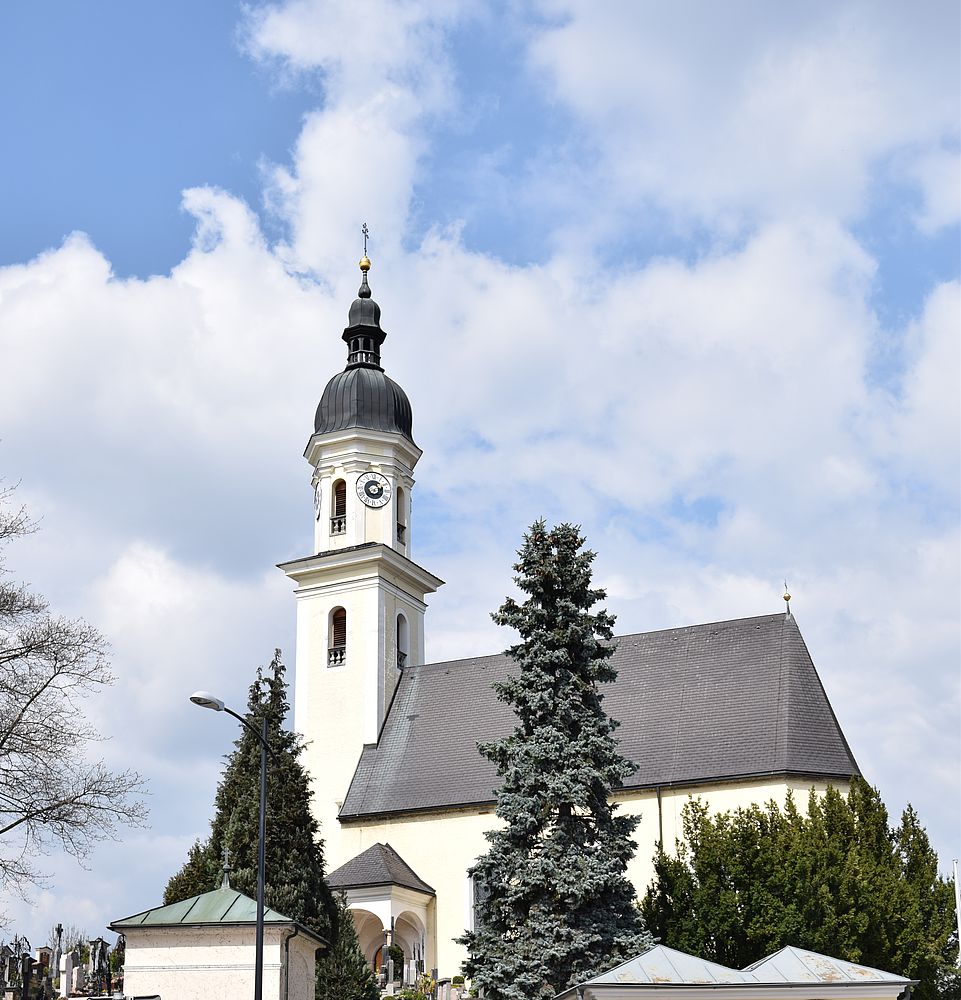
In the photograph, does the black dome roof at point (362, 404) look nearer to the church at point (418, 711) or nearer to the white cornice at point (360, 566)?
the church at point (418, 711)

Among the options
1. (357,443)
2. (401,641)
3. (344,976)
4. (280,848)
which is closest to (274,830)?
(280,848)

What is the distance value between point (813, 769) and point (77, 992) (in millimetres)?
19881

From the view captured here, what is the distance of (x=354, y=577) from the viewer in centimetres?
4888

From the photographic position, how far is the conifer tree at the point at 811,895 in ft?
97.7

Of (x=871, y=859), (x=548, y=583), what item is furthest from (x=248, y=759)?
(x=871, y=859)

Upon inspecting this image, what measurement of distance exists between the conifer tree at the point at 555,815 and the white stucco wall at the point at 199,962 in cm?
713

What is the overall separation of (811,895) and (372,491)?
2468cm

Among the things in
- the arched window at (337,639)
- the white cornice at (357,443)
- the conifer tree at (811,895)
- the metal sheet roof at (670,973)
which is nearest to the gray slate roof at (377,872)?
the arched window at (337,639)

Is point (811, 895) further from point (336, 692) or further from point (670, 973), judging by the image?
point (336, 692)

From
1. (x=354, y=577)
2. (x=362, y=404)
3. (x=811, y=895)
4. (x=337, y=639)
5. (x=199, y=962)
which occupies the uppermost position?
(x=362, y=404)

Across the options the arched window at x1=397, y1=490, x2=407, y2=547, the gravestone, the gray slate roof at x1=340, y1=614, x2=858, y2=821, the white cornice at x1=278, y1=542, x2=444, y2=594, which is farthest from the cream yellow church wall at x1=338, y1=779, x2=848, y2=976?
the gravestone

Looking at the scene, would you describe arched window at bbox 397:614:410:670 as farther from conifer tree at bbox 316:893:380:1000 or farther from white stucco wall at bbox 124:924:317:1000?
white stucco wall at bbox 124:924:317:1000

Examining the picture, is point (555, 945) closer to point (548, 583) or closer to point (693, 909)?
point (693, 909)

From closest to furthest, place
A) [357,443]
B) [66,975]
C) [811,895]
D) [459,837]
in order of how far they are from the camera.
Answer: [811,895] < [66,975] < [459,837] < [357,443]
